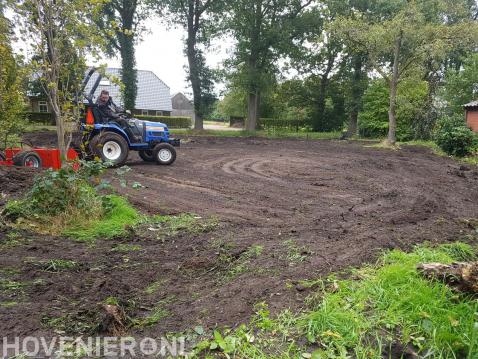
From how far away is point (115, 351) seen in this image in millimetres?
2504

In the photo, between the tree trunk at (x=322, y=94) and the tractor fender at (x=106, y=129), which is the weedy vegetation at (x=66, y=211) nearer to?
the tractor fender at (x=106, y=129)

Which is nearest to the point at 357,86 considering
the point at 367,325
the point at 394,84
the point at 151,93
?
the point at 394,84

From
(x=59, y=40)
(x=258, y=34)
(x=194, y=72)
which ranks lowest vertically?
(x=59, y=40)

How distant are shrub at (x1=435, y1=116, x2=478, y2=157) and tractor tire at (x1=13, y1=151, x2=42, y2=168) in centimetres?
1666

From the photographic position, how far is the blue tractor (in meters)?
9.94

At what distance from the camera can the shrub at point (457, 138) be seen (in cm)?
1586

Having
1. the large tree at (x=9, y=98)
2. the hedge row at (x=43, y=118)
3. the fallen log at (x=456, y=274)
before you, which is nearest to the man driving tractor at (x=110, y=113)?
the large tree at (x=9, y=98)

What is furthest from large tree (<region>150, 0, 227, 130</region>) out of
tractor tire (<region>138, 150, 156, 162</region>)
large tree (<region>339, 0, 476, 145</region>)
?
tractor tire (<region>138, 150, 156, 162</region>)

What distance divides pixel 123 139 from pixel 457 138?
47.5 feet

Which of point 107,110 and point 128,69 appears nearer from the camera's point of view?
point 107,110

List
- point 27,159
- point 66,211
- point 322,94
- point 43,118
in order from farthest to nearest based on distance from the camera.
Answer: point 322,94 < point 43,118 < point 27,159 < point 66,211

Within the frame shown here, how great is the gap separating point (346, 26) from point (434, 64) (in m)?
8.25

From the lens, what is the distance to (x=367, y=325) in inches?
99.1

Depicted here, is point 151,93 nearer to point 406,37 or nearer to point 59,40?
point 406,37
